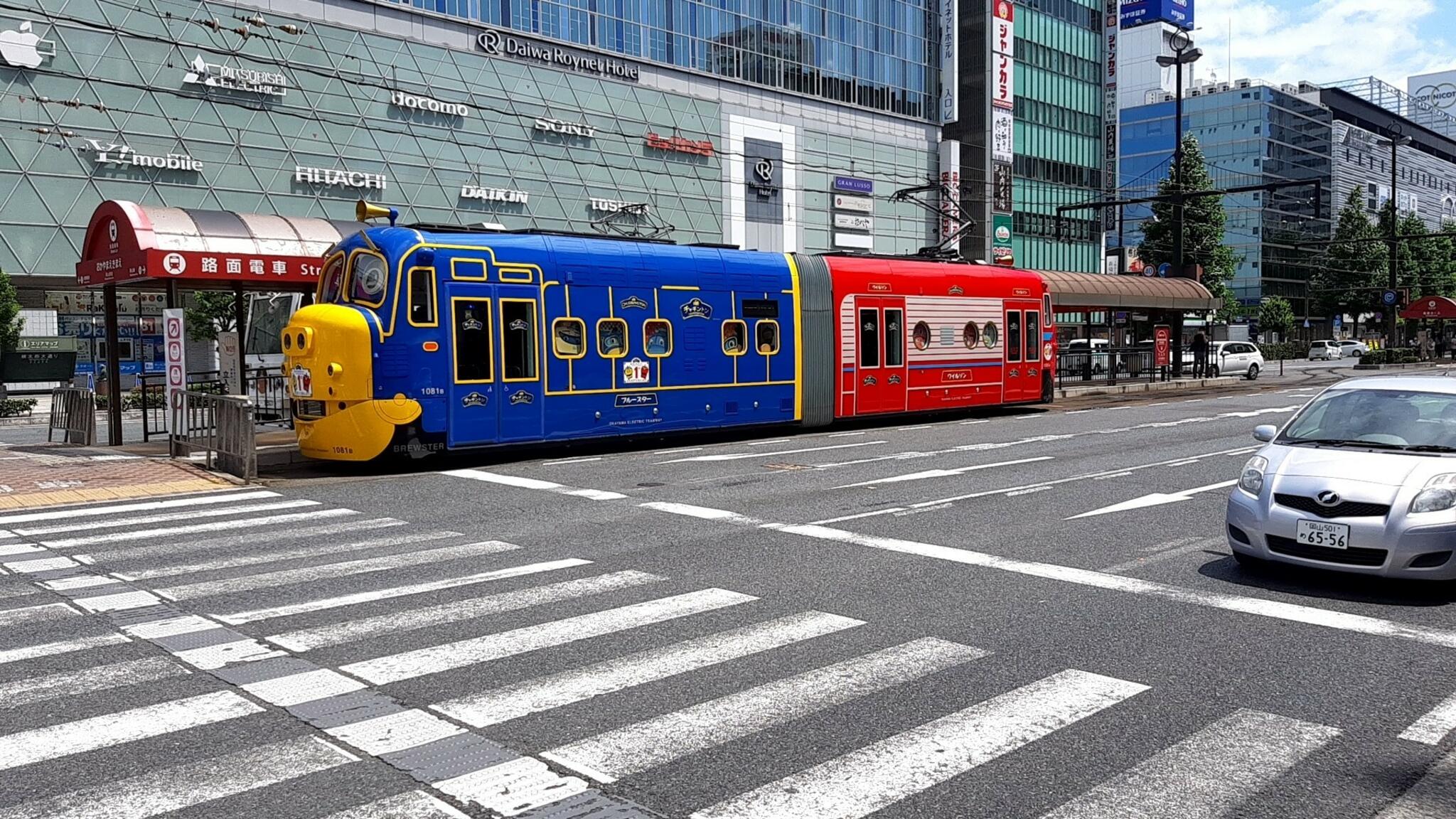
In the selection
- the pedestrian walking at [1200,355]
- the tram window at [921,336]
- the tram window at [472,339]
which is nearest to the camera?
the tram window at [472,339]

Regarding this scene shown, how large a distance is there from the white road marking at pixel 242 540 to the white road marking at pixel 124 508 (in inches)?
97.6

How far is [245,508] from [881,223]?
62.6 metres

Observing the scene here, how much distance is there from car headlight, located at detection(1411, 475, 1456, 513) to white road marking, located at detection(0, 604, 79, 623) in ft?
29.4

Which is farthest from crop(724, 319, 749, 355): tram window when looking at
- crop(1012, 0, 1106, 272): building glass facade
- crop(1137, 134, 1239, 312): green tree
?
crop(1012, 0, 1106, 272): building glass facade

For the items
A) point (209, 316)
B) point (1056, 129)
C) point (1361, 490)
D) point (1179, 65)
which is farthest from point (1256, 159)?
point (1361, 490)

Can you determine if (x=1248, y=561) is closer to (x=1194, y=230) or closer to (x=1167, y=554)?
(x=1167, y=554)

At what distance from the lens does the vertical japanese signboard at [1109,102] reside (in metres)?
93.6

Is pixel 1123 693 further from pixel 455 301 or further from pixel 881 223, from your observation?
pixel 881 223

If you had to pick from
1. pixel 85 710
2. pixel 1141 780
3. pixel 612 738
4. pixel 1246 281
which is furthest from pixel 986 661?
pixel 1246 281

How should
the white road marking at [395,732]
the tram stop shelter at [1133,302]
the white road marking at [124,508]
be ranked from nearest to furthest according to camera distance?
the white road marking at [395,732], the white road marking at [124,508], the tram stop shelter at [1133,302]

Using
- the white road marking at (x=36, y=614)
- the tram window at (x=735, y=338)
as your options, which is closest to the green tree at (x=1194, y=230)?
the tram window at (x=735, y=338)

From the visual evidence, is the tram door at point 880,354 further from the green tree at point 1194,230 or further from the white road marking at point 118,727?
the green tree at point 1194,230

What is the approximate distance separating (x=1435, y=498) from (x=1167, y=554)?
2.20 metres

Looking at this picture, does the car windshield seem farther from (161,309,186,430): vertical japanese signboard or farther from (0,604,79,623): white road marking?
(161,309,186,430): vertical japanese signboard
